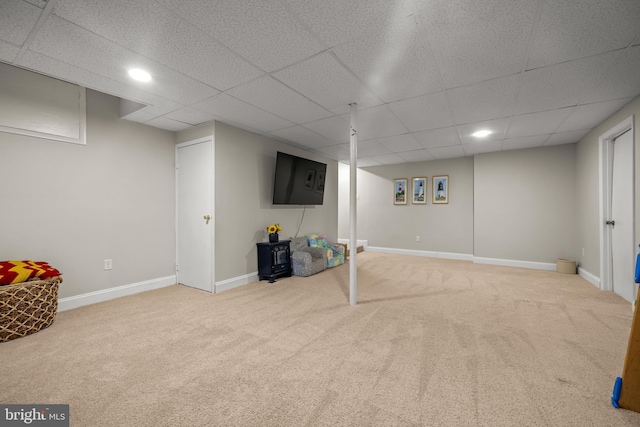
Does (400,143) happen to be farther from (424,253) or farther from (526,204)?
(424,253)

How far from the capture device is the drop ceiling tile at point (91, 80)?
2.21 metres

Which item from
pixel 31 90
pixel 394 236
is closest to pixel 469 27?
pixel 31 90

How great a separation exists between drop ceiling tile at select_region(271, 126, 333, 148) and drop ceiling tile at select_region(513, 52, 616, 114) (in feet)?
9.12

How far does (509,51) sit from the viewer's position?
2049mm

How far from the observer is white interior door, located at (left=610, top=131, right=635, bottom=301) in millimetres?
3143

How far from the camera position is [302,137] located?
4520 mm

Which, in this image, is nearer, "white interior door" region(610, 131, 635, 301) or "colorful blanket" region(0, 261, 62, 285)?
"colorful blanket" region(0, 261, 62, 285)

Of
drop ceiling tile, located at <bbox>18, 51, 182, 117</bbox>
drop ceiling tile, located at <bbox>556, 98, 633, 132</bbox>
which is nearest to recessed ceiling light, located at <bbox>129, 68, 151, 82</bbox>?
drop ceiling tile, located at <bbox>18, 51, 182, 117</bbox>

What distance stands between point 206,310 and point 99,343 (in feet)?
3.14

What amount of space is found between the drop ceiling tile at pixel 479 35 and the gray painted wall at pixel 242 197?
9.59 ft

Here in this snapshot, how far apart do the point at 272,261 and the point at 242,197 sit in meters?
1.13

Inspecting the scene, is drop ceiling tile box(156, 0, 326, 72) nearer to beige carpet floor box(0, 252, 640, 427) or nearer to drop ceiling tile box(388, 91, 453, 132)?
drop ceiling tile box(388, 91, 453, 132)

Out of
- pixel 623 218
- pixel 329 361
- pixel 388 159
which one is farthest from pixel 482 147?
pixel 329 361

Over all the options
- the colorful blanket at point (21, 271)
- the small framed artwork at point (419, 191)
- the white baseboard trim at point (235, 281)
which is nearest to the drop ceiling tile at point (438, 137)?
the small framed artwork at point (419, 191)
